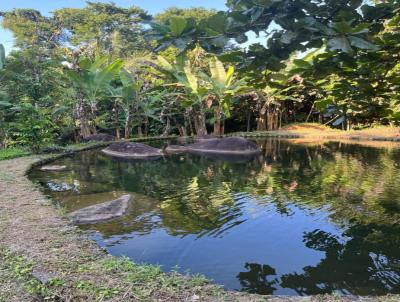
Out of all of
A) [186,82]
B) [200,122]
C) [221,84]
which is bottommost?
A: [200,122]

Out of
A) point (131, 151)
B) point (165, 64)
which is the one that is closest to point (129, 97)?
point (165, 64)

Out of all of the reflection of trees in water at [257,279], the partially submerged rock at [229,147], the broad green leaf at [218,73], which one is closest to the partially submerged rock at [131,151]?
the partially submerged rock at [229,147]

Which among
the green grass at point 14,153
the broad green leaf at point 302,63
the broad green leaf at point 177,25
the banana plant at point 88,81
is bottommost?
the green grass at point 14,153

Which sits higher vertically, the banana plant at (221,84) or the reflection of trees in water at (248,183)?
the banana plant at (221,84)

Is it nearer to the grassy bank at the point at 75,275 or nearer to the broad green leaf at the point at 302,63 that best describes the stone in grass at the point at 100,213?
Answer: the grassy bank at the point at 75,275

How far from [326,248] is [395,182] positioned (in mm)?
4697

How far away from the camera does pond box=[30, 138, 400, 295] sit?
4238 millimetres

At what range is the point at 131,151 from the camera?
14.6 metres

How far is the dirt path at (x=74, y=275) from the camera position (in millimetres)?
3131

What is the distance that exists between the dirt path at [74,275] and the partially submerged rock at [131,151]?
9393 mm

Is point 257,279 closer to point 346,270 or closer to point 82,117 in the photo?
point 346,270

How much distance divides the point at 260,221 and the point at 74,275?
11.0 feet

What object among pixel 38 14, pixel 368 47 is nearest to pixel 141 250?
pixel 368 47

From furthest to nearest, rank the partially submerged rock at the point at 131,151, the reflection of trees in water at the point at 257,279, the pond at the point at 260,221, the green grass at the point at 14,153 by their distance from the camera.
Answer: the partially submerged rock at the point at 131,151, the green grass at the point at 14,153, the pond at the point at 260,221, the reflection of trees in water at the point at 257,279
